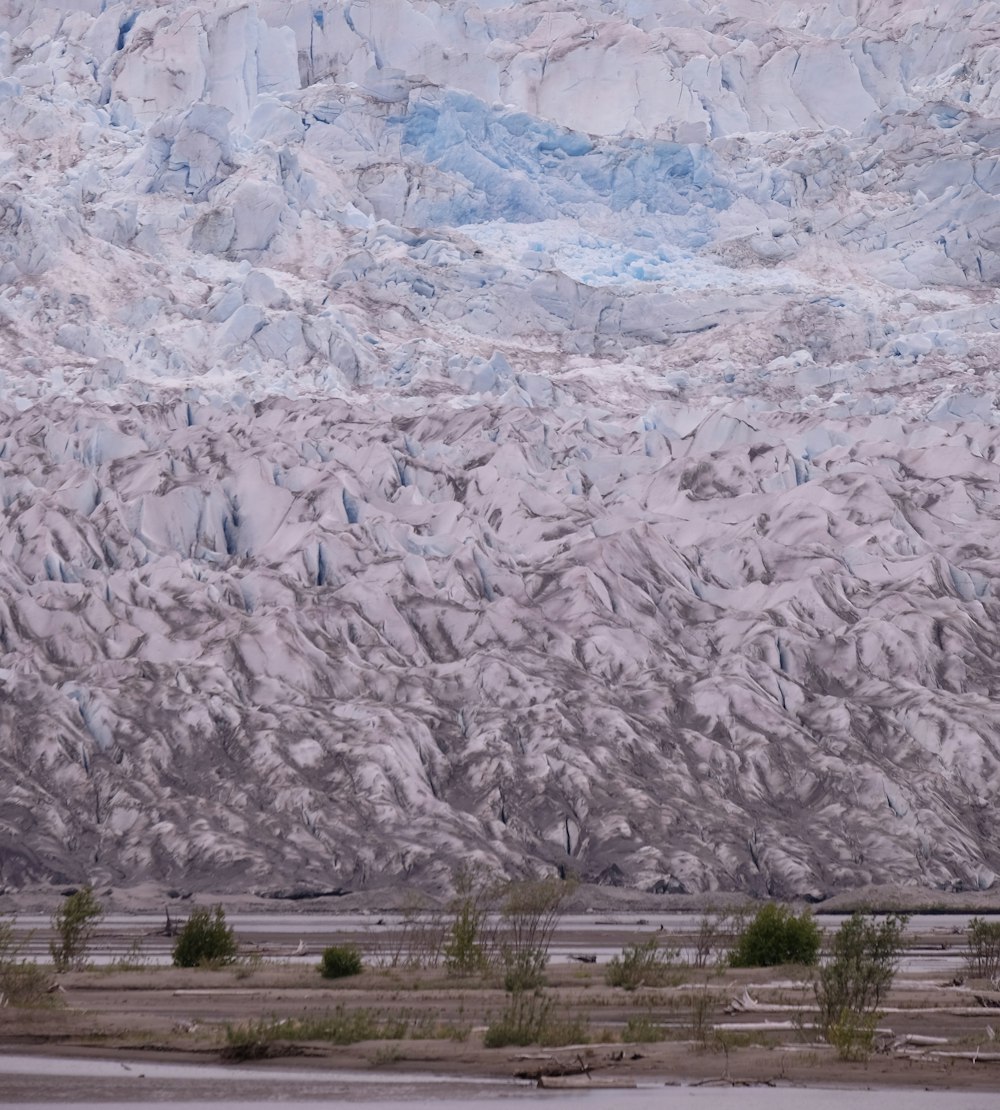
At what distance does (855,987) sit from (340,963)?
15728mm

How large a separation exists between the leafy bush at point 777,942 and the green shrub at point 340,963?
10.3 meters

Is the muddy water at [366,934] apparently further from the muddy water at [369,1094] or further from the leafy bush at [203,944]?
the muddy water at [369,1094]

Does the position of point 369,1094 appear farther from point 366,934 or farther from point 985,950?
point 366,934

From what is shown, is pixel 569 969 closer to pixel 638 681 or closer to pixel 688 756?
pixel 688 756

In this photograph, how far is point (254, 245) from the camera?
175875 millimetres

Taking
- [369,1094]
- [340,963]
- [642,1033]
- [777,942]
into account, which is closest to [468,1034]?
[642,1033]

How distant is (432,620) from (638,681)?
1378 centimetres

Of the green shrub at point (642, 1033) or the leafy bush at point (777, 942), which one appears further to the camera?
the leafy bush at point (777, 942)

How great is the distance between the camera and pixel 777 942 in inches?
1764

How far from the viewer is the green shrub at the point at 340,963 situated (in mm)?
42000

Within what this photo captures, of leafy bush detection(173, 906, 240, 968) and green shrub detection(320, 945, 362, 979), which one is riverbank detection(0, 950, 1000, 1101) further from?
leafy bush detection(173, 906, 240, 968)

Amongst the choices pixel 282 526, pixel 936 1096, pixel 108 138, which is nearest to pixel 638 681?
pixel 282 526

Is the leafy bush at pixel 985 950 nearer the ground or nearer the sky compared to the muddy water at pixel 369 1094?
nearer the ground

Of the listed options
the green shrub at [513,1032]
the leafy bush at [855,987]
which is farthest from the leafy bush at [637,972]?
the green shrub at [513,1032]
